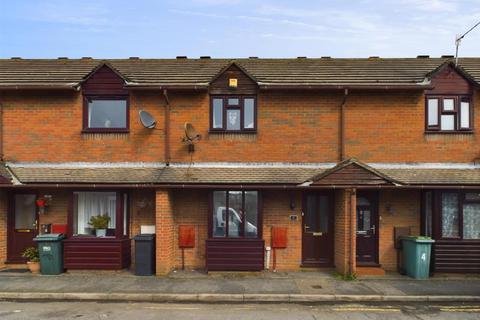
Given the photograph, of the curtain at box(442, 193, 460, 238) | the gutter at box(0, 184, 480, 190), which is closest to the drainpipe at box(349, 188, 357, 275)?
the gutter at box(0, 184, 480, 190)

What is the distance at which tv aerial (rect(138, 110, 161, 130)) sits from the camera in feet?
40.3

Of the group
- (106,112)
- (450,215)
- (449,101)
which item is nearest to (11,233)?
(106,112)

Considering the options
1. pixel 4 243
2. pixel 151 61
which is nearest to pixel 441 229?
pixel 151 61

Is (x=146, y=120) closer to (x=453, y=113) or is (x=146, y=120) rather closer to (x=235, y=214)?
(x=235, y=214)

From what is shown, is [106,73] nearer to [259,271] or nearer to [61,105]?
[61,105]

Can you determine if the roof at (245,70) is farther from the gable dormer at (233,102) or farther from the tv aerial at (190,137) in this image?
the tv aerial at (190,137)

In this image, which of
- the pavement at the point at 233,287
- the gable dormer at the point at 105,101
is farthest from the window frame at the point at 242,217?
the gable dormer at the point at 105,101

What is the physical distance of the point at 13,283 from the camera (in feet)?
35.2

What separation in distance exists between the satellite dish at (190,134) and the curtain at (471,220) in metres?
8.22

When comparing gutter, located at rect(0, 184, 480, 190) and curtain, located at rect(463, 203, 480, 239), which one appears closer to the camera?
gutter, located at rect(0, 184, 480, 190)

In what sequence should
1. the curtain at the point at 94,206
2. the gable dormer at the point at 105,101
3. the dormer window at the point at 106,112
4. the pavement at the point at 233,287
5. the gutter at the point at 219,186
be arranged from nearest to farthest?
the pavement at the point at 233,287 → the gutter at the point at 219,186 → the curtain at the point at 94,206 → the gable dormer at the point at 105,101 → the dormer window at the point at 106,112

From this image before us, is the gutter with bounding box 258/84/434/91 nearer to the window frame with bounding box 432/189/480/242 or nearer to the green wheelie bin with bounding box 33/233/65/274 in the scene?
the window frame with bounding box 432/189/480/242

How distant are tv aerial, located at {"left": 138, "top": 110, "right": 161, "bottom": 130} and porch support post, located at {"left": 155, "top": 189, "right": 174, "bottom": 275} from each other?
203 centimetres

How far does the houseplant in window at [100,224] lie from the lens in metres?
12.4
